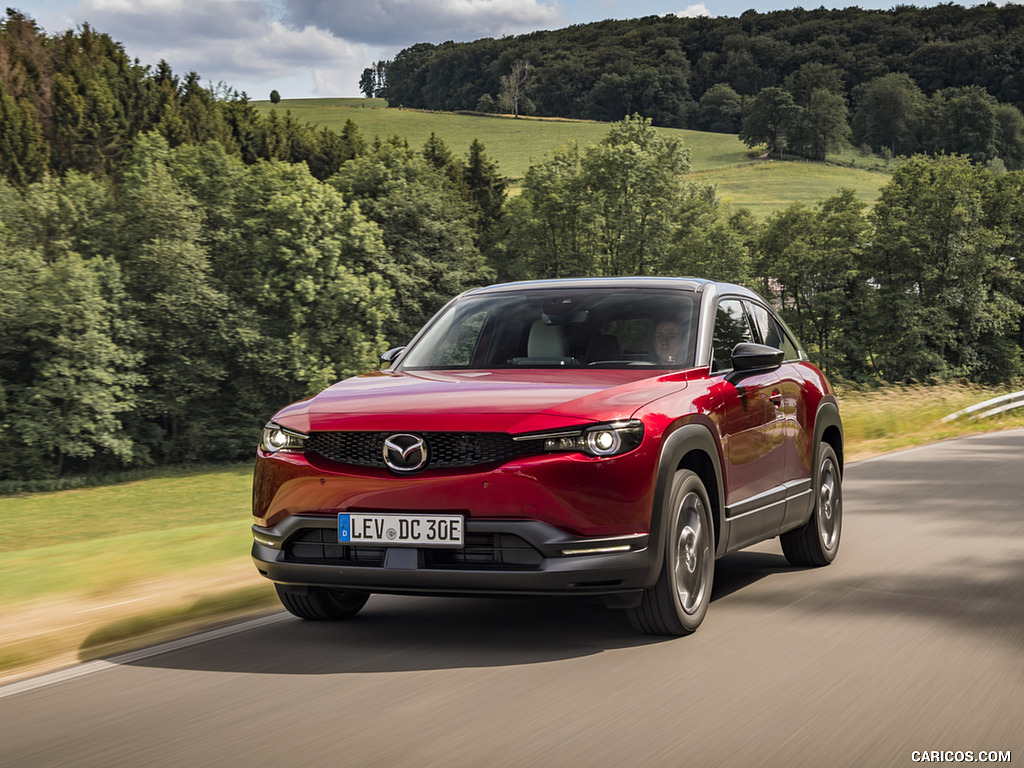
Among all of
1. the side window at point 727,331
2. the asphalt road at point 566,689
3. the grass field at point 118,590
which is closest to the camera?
the asphalt road at point 566,689

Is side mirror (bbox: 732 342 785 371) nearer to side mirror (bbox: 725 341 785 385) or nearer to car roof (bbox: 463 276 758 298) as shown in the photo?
side mirror (bbox: 725 341 785 385)

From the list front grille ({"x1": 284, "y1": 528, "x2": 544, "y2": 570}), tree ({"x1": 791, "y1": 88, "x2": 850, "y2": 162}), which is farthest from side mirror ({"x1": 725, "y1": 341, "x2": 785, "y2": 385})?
tree ({"x1": 791, "y1": 88, "x2": 850, "y2": 162})

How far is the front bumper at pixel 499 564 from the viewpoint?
16.5ft

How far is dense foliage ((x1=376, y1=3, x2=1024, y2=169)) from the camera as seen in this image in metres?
130

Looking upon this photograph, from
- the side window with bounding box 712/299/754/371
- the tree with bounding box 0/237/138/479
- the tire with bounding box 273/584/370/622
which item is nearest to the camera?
the tire with bounding box 273/584/370/622

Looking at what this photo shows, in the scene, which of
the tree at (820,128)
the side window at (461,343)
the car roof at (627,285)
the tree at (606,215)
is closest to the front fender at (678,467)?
the car roof at (627,285)

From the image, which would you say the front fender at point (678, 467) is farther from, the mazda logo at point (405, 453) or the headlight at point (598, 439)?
the mazda logo at point (405, 453)

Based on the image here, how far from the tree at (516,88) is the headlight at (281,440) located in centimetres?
13311

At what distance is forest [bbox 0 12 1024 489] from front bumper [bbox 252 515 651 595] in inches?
1680

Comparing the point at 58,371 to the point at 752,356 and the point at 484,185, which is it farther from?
the point at 752,356

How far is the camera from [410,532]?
16.8ft

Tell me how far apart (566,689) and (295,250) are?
49394mm

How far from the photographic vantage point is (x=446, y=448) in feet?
16.9

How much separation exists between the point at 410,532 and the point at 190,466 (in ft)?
146
